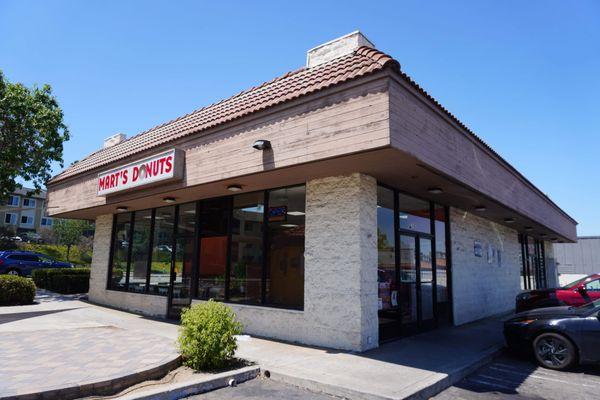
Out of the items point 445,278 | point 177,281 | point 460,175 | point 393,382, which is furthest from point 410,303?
point 177,281

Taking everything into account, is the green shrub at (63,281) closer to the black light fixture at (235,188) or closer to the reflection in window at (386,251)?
the black light fixture at (235,188)

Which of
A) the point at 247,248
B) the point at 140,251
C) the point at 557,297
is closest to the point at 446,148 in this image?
the point at 247,248

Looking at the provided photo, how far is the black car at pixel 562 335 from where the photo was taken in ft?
22.7

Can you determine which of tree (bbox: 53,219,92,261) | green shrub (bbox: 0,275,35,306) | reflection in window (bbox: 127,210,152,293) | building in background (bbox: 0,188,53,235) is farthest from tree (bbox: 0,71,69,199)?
building in background (bbox: 0,188,53,235)

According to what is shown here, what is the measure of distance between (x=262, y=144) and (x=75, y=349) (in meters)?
5.10

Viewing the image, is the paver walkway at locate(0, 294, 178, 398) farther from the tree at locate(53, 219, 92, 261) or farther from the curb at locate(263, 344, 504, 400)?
the tree at locate(53, 219, 92, 261)

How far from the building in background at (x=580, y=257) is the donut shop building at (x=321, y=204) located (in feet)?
92.5

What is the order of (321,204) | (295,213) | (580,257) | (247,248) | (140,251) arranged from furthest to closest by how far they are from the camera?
1. (580,257)
2. (140,251)
3. (247,248)
4. (295,213)
5. (321,204)

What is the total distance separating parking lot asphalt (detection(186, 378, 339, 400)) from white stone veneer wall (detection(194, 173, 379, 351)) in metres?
2.21

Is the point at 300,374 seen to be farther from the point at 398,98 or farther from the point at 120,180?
the point at 120,180

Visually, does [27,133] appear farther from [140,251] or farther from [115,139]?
[140,251]

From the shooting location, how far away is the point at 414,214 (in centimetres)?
1037

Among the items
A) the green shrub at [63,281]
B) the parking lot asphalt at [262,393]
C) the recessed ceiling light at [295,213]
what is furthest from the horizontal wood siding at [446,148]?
the green shrub at [63,281]

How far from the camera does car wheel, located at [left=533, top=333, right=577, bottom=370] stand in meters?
7.11
